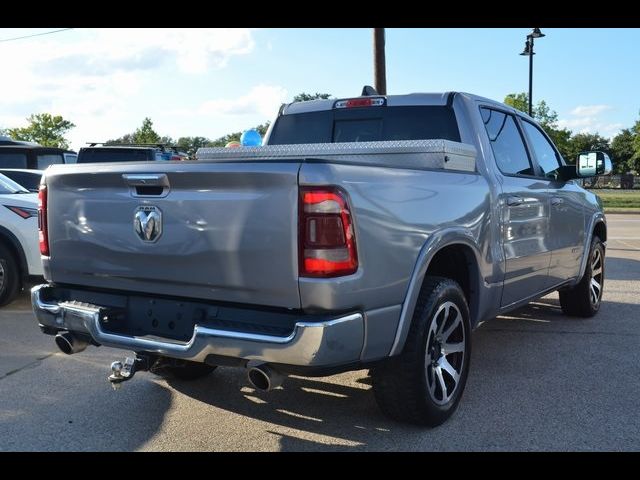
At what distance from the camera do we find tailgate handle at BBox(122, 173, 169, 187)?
3277 millimetres

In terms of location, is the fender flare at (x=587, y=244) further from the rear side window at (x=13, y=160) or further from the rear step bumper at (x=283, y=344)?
the rear side window at (x=13, y=160)

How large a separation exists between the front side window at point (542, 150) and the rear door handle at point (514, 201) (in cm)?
92

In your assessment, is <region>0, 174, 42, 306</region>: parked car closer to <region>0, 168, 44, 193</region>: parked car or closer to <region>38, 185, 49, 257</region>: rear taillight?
<region>0, 168, 44, 193</region>: parked car

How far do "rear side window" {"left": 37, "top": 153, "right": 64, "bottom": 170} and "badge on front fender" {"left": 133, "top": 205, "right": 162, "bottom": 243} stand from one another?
11442mm

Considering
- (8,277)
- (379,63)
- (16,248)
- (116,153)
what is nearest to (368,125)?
(16,248)

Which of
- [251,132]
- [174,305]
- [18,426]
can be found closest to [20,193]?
[251,132]

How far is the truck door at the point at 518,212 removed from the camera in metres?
4.59

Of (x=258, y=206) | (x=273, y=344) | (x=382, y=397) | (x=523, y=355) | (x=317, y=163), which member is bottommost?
(x=523, y=355)

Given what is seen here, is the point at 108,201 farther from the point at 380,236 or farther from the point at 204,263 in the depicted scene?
the point at 380,236

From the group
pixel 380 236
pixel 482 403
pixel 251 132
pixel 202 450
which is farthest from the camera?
pixel 251 132

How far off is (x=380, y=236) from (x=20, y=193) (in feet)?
19.3

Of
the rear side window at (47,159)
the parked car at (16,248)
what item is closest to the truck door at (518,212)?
the parked car at (16,248)

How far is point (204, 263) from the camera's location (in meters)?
3.17

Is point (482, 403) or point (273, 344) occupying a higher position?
point (273, 344)
